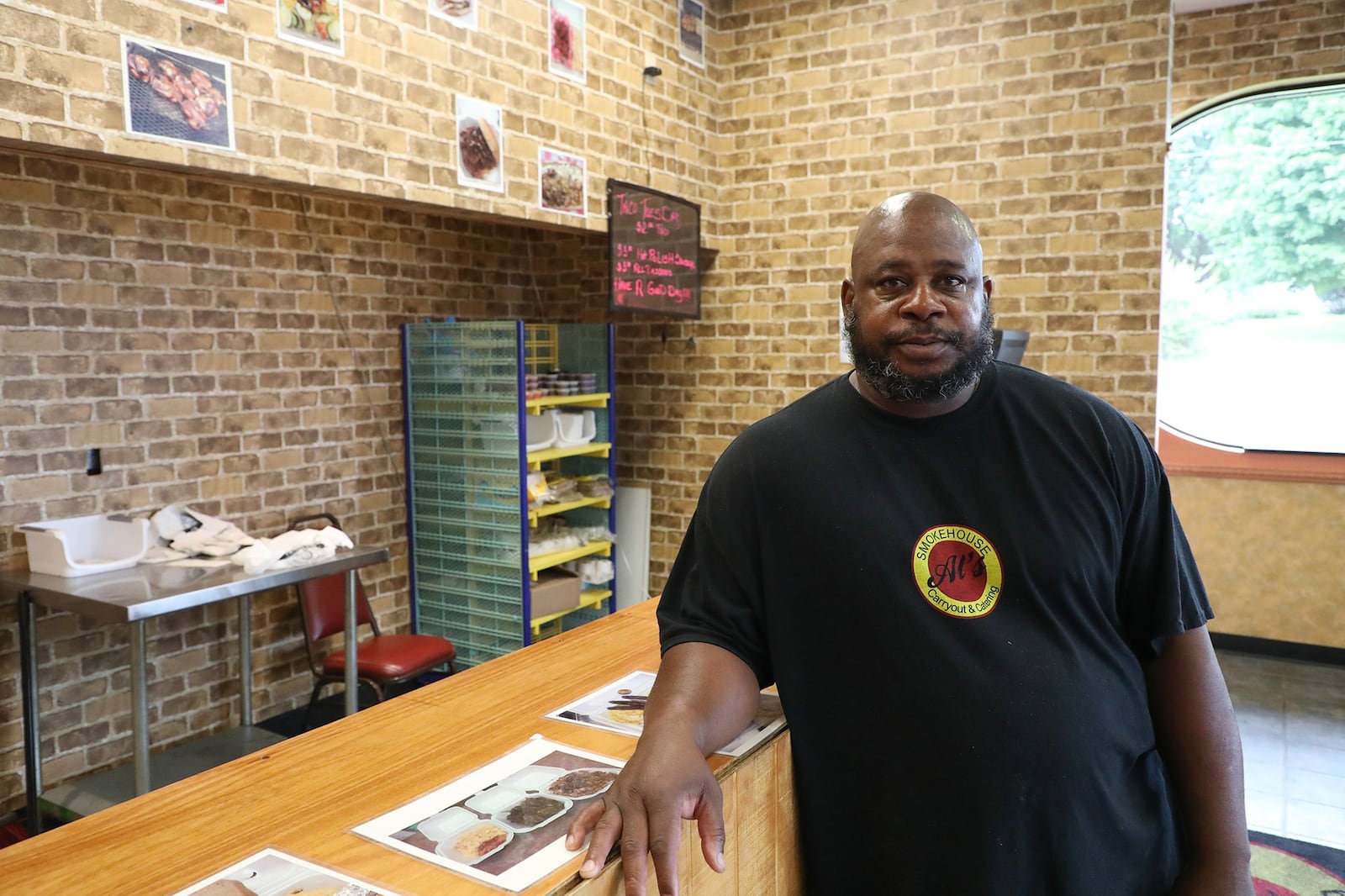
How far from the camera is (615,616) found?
7.13 ft

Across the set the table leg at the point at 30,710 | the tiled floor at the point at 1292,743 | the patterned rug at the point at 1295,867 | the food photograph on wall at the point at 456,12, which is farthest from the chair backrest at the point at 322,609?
the tiled floor at the point at 1292,743

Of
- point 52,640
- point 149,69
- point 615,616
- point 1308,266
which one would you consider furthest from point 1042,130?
point 52,640

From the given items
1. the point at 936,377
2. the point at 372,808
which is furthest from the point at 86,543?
the point at 936,377

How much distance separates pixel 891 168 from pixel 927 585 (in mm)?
3618

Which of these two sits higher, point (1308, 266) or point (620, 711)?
point (1308, 266)

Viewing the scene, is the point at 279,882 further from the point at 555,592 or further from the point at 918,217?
the point at 555,592

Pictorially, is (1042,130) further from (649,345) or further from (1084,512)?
(1084,512)

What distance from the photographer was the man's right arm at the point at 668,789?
41.6 inches

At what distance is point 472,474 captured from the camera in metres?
4.27

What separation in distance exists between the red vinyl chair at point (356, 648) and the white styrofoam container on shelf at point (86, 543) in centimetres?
64

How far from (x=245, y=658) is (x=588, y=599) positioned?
5.42 ft

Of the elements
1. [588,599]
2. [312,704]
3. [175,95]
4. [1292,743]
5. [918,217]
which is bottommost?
[1292,743]

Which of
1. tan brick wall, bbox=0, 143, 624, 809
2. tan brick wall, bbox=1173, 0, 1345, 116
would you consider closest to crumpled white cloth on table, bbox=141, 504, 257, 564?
tan brick wall, bbox=0, 143, 624, 809

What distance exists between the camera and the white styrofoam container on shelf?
298cm
